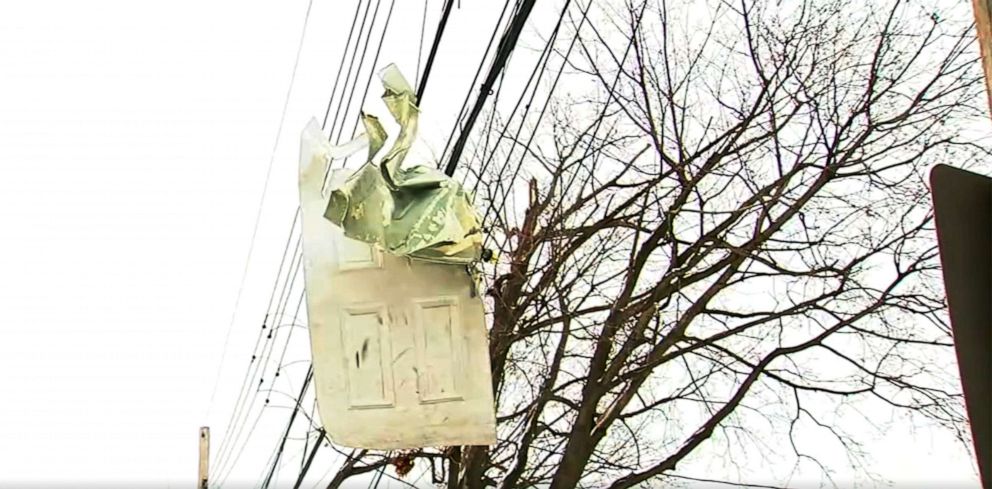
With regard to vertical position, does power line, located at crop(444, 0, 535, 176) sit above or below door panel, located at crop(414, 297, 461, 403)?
above

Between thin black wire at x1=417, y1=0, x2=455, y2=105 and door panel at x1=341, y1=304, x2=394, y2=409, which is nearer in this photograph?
door panel at x1=341, y1=304, x2=394, y2=409

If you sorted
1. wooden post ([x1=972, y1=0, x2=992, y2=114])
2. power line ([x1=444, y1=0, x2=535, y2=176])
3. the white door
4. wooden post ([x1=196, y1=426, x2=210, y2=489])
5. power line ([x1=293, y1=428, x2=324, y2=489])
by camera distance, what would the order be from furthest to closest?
wooden post ([x1=196, y1=426, x2=210, y2=489]) < power line ([x1=293, y1=428, x2=324, y2=489]) < power line ([x1=444, y1=0, x2=535, y2=176]) < the white door < wooden post ([x1=972, y1=0, x2=992, y2=114])

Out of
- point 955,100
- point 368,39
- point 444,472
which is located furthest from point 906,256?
point 368,39

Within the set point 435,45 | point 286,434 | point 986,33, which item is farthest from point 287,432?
point 986,33

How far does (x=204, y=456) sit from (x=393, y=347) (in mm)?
10265

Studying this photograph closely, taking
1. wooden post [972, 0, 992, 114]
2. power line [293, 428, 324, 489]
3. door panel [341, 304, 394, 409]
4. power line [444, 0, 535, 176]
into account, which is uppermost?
power line [444, 0, 535, 176]

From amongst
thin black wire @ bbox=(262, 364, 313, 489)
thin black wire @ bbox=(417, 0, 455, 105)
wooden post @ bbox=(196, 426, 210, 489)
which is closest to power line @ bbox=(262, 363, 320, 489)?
thin black wire @ bbox=(262, 364, 313, 489)

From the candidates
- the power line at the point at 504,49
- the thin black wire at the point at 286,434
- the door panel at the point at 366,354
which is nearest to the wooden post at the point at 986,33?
the door panel at the point at 366,354

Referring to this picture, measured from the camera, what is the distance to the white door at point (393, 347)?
2.96 meters

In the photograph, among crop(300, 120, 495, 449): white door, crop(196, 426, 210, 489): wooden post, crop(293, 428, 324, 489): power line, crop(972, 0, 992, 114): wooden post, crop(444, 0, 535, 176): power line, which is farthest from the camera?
crop(196, 426, 210, 489): wooden post

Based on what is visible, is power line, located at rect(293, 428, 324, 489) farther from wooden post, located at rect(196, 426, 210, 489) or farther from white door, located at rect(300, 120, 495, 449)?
wooden post, located at rect(196, 426, 210, 489)

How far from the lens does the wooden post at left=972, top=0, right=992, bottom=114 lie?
149 centimetres

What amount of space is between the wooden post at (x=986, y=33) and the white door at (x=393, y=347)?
178 centimetres

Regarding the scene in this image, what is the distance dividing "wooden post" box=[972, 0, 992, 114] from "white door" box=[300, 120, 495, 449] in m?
1.78
